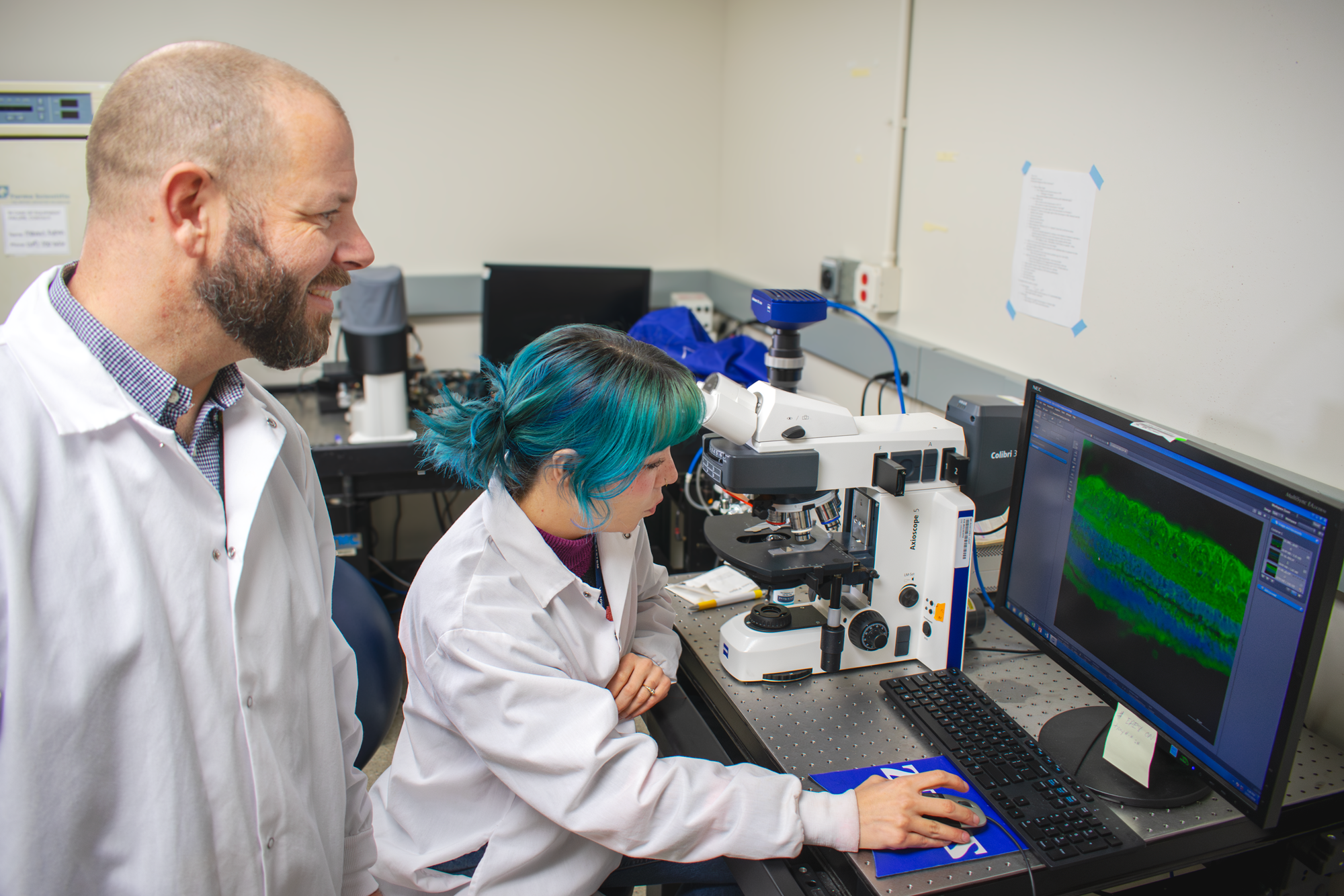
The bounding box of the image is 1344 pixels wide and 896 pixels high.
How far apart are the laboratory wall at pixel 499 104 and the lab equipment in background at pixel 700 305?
0.25 m

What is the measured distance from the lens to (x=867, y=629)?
4.33 feet

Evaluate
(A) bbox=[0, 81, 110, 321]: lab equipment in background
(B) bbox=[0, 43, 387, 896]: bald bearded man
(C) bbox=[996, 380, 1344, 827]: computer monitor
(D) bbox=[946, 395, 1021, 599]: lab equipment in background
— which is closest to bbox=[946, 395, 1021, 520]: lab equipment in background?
(D) bbox=[946, 395, 1021, 599]: lab equipment in background

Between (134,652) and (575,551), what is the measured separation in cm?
60

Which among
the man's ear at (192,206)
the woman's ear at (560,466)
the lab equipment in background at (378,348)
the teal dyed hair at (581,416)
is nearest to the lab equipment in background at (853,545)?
the teal dyed hair at (581,416)

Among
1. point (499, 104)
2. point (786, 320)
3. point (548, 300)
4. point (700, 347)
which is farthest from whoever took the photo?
point (499, 104)

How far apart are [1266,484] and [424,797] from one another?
3.51 ft

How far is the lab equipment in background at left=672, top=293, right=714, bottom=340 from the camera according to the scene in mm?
3316

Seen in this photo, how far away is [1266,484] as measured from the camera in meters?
0.88

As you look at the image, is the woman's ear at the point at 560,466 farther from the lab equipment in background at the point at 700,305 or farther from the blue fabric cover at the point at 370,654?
the lab equipment in background at the point at 700,305

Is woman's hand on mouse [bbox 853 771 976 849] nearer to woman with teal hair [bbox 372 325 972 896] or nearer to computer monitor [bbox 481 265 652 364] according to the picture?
woman with teal hair [bbox 372 325 972 896]

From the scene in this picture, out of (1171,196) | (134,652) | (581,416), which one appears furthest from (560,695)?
(1171,196)

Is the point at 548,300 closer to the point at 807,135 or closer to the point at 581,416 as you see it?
the point at 807,135

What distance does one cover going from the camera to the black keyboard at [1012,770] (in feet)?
3.19

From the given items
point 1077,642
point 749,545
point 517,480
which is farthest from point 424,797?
point 1077,642
